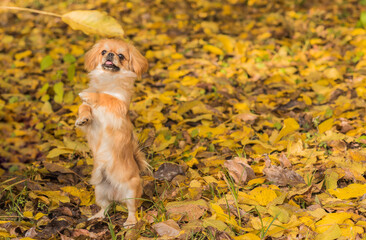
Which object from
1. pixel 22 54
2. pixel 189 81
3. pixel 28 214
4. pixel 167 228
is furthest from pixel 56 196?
pixel 22 54

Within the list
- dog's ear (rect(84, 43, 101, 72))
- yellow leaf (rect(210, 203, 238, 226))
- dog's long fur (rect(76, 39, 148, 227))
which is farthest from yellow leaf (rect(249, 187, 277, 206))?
dog's ear (rect(84, 43, 101, 72))

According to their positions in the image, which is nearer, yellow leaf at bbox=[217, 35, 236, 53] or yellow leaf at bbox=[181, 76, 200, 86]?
yellow leaf at bbox=[181, 76, 200, 86]

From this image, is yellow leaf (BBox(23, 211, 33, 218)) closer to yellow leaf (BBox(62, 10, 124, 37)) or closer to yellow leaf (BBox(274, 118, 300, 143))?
yellow leaf (BBox(62, 10, 124, 37))

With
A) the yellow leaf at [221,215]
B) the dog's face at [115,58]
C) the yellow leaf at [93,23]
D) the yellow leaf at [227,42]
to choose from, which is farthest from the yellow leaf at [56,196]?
the yellow leaf at [227,42]

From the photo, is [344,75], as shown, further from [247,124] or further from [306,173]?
[306,173]

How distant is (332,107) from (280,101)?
554 millimetres

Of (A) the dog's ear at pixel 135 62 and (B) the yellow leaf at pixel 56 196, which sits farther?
(B) the yellow leaf at pixel 56 196

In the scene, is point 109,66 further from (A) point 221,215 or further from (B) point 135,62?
(A) point 221,215

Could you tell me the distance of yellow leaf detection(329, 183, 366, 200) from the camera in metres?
2.73

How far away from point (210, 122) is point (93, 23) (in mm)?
2565

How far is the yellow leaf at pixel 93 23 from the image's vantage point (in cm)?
192

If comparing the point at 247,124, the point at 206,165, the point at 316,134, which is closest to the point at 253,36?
the point at 247,124

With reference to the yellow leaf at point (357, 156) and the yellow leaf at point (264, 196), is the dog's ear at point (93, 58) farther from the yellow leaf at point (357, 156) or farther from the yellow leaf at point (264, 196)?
the yellow leaf at point (357, 156)

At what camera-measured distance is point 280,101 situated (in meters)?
4.66
